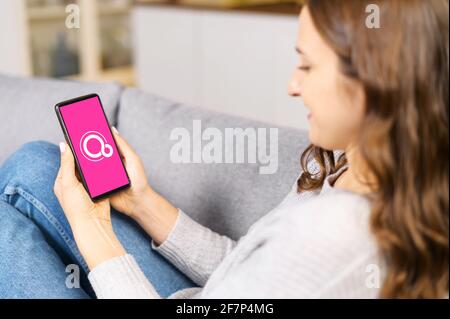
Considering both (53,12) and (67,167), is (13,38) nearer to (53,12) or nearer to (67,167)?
(53,12)

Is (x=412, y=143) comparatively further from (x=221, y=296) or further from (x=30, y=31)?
(x=30, y=31)

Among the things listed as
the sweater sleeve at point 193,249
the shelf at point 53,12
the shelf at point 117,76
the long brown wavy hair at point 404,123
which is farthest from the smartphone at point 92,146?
the shelf at point 117,76

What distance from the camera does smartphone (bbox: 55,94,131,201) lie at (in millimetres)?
1094

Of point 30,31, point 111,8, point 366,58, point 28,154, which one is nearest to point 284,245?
point 366,58

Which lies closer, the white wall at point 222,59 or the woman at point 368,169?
the woman at point 368,169

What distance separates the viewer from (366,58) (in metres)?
0.74

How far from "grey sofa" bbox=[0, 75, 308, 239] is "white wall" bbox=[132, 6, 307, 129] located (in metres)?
1.31

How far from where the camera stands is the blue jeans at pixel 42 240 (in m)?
1.05

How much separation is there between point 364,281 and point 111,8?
3.25 meters

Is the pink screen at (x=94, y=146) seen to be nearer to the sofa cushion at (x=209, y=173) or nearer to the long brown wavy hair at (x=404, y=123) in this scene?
the sofa cushion at (x=209, y=173)

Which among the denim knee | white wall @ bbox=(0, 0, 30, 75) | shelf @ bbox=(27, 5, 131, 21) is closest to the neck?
the denim knee

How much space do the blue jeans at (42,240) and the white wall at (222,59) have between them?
1.60m

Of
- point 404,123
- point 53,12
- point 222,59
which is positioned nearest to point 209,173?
point 404,123

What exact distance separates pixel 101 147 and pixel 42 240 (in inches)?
7.3
